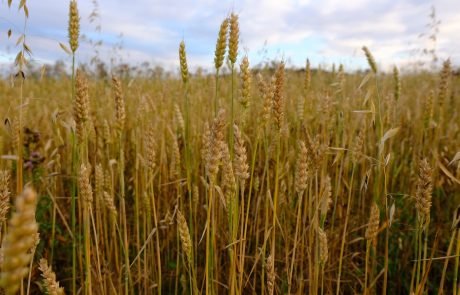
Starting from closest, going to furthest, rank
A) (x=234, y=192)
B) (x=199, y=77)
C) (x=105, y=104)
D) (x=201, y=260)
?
(x=234, y=192)
(x=201, y=260)
(x=105, y=104)
(x=199, y=77)

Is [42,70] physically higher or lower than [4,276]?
higher

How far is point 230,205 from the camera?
3.31 feet

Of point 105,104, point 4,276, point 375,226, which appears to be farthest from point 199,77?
point 4,276

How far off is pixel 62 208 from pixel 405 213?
1.83 m

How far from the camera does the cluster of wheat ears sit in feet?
3.37

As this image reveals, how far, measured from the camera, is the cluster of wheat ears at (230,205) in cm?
103

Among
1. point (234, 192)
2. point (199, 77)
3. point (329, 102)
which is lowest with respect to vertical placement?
point (234, 192)

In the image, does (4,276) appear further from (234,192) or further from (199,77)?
(199,77)

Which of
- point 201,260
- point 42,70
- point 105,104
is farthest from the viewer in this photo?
point 105,104

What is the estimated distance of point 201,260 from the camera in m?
1.85

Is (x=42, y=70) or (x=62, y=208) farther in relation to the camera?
(x=62, y=208)

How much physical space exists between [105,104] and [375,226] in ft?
9.28

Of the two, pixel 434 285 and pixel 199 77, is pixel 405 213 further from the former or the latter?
pixel 199 77

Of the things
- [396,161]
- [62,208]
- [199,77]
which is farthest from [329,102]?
[199,77]
